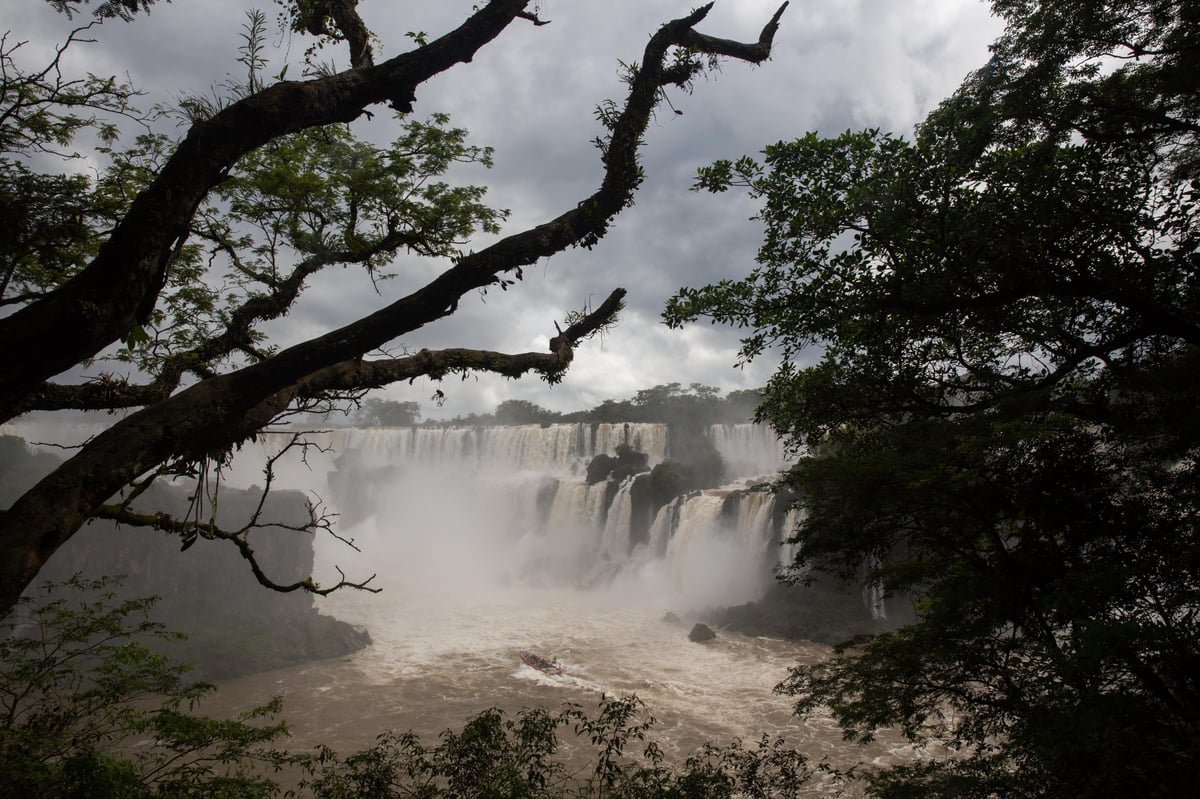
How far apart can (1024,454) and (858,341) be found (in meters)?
1.60

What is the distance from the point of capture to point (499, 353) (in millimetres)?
4055

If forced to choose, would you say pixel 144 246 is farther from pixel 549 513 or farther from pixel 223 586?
pixel 549 513

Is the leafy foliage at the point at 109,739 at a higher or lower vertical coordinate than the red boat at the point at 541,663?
higher

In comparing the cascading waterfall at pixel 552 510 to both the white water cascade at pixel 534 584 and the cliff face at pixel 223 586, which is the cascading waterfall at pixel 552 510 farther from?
the cliff face at pixel 223 586

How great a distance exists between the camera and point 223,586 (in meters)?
23.3

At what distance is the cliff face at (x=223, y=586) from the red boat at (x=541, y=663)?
21.7ft

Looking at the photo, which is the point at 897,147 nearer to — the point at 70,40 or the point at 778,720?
the point at 70,40

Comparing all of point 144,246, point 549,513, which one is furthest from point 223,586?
point 144,246

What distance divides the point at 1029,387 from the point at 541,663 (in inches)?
642

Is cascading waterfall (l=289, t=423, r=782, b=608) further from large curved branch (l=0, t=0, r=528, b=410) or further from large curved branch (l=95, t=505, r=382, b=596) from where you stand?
large curved branch (l=0, t=0, r=528, b=410)

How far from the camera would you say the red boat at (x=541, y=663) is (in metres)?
17.2

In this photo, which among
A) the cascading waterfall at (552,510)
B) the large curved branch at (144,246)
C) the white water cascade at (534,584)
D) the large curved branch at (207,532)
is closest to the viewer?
the large curved branch at (144,246)

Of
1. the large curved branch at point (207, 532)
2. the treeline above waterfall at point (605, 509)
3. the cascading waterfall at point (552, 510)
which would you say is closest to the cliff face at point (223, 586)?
the treeline above waterfall at point (605, 509)

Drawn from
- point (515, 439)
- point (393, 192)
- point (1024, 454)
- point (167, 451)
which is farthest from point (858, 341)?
point (515, 439)
